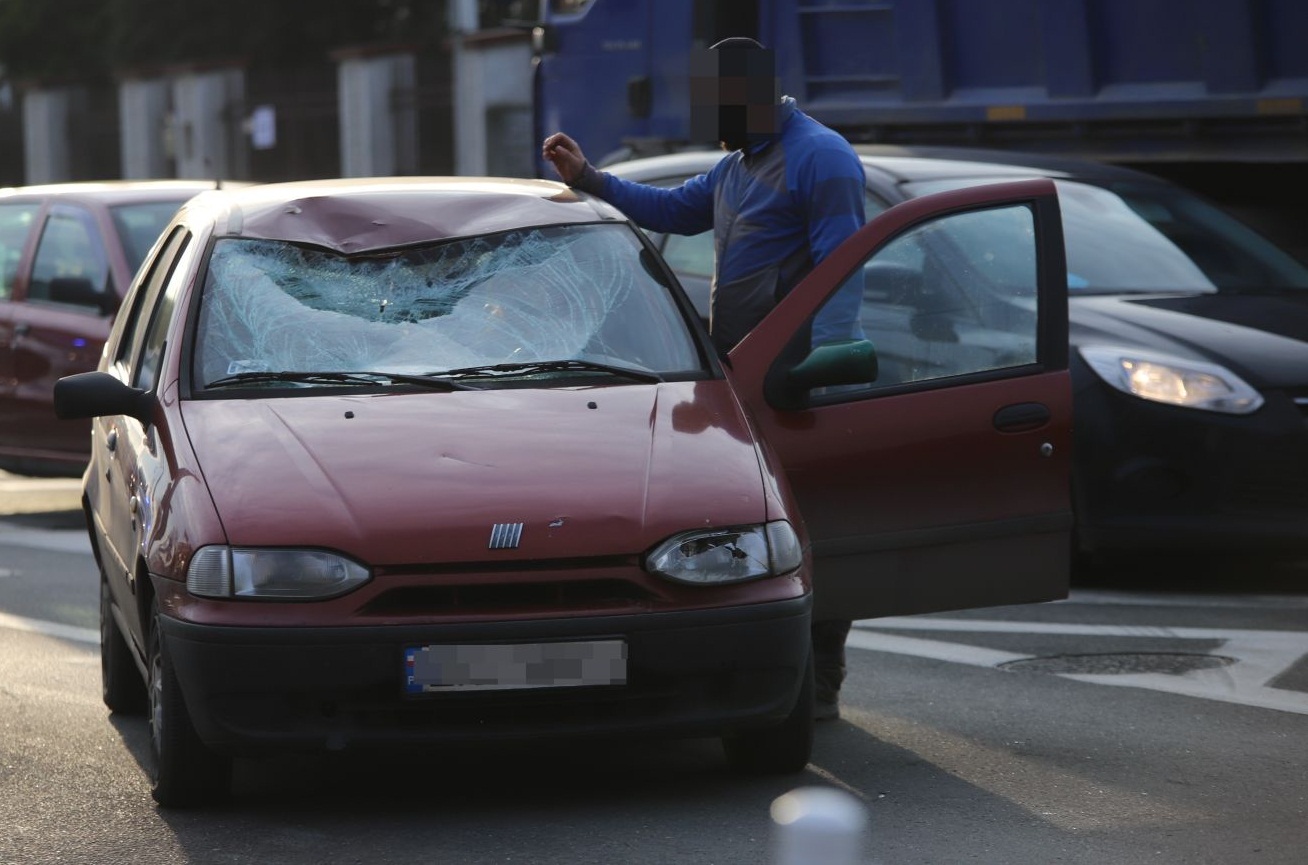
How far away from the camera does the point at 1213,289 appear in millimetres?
8953

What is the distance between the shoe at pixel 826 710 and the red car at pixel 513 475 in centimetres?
36

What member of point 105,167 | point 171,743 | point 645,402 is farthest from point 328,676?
point 105,167

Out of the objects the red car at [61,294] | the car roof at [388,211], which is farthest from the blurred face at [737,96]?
the red car at [61,294]

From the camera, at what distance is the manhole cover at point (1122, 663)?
267 inches

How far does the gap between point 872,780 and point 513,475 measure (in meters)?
1.20

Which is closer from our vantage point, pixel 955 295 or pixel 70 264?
pixel 955 295

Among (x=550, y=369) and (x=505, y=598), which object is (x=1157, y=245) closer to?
(x=550, y=369)

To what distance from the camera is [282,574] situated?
4.66 m

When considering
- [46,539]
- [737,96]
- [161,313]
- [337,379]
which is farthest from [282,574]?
[46,539]

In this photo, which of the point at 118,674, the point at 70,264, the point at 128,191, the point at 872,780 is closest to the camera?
the point at 872,780

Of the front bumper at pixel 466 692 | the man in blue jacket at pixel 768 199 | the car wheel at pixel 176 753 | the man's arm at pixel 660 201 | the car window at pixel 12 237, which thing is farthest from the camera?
the car window at pixel 12 237

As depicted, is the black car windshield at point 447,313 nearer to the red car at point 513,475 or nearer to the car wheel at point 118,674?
the red car at point 513,475

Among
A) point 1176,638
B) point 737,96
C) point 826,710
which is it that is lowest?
point 1176,638

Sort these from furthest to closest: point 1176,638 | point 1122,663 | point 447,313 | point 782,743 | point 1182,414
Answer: point 1182,414 < point 1176,638 < point 1122,663 < point 447,313 < point 782,743
